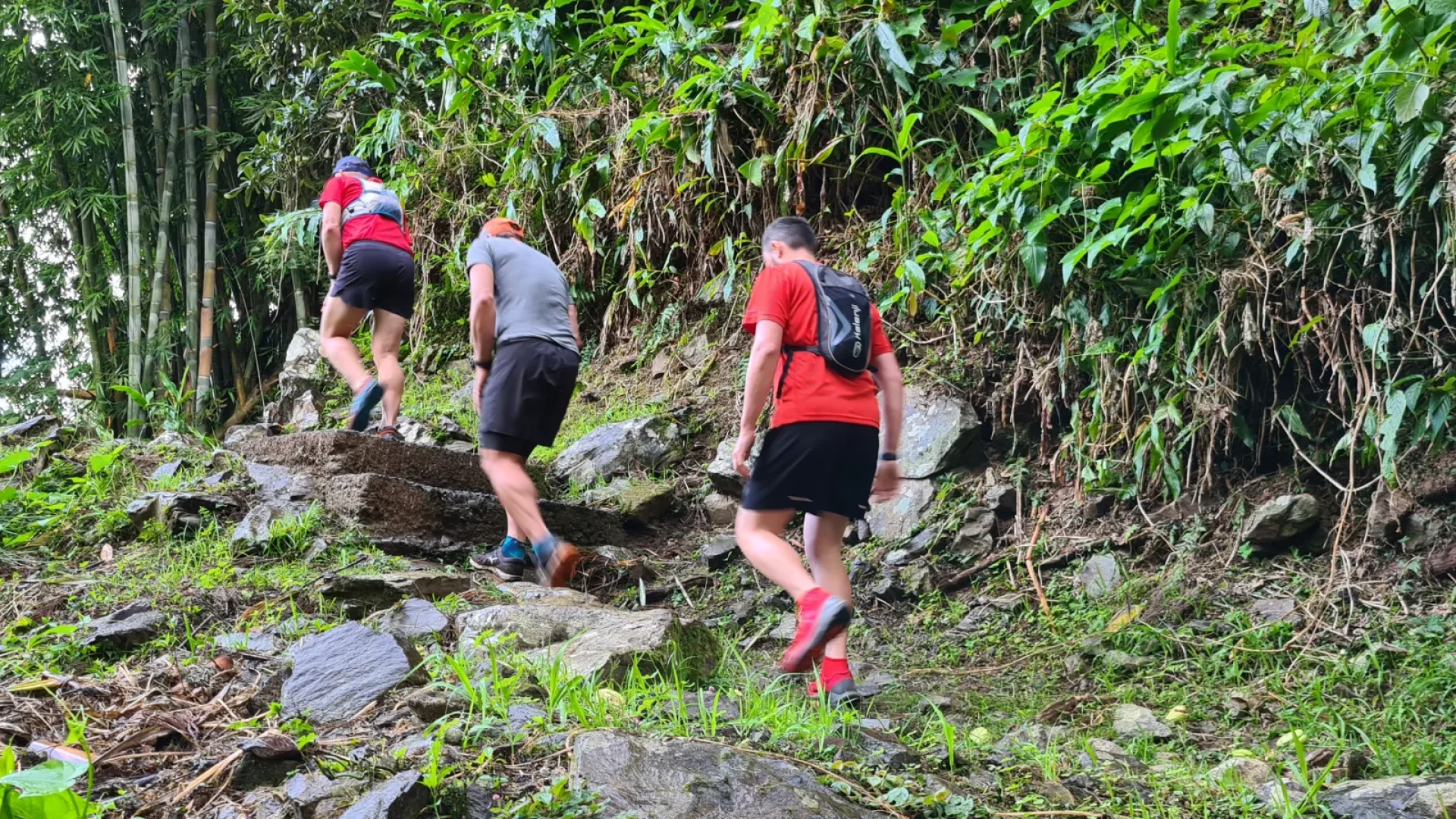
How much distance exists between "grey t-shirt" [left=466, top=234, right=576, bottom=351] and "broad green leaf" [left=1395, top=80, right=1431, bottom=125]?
3.11 m

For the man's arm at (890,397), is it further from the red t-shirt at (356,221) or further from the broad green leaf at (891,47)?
the red t-shirt at (356,221)

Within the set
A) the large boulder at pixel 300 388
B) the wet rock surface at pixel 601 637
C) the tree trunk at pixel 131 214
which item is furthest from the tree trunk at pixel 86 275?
the wet rock surface at pixel 601 637

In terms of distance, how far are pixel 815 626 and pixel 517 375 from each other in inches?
72.1

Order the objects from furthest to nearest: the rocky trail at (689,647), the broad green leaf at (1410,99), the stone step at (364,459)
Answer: the stone step at (364,459) → the broad green leaf at (1410,99) → the rocky trail at (689,647)

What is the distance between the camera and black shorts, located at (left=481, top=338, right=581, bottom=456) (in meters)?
4.18

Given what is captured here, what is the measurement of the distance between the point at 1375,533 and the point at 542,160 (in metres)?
5.55

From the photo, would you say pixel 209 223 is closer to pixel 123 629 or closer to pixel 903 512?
pixel 123 629

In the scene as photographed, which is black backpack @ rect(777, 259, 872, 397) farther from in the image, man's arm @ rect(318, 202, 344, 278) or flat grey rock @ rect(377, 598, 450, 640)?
man's arm @ rect(318, 202, 344, 278)

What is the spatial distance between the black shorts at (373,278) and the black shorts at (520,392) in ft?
3.96

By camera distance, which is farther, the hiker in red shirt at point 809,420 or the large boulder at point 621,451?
the large boulder at point 621,451

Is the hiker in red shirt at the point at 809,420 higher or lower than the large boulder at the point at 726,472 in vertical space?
higher

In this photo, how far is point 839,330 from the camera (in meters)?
3.31

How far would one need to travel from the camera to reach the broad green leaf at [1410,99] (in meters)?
3.20

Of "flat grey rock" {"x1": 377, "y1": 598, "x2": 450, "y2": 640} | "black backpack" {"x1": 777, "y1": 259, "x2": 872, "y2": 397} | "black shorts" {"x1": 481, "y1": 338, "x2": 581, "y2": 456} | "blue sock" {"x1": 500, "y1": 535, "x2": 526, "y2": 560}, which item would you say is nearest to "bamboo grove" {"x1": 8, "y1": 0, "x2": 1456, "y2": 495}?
"black backpack" {"x1": 777, "y1": 259, "x2": 872, "y2": 397}
